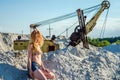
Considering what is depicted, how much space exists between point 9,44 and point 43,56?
4513 centimetres

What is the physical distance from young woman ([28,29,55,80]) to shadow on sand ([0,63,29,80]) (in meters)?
0.30

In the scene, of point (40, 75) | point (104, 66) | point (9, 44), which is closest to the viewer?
point (40, 75)

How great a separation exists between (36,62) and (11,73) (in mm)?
753

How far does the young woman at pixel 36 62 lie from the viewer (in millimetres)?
10289

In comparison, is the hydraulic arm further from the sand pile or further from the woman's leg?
the woman's leg

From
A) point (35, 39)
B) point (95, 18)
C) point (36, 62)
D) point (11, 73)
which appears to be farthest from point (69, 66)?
point (95, 18)

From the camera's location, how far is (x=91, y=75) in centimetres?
1128

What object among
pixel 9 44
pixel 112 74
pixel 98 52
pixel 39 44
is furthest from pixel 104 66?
pixel 9 44

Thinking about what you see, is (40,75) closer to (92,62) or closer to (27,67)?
(27,67)

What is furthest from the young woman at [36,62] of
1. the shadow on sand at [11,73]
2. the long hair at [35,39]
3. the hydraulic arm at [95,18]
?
the hydraulic arm at [95,18]

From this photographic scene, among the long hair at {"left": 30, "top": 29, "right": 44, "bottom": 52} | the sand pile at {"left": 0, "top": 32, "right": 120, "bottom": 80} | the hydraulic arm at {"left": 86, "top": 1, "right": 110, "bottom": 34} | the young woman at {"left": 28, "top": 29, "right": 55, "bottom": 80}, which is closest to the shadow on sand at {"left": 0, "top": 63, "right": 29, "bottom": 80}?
the sand pile at {"left": 0, "top": 32, "right": 120, "bottom": 80}

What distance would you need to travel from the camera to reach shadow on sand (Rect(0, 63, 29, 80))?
10395 millimetres

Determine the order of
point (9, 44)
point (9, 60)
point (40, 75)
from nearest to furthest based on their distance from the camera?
point (40, 75)
point (9, 60)
point (9, 44)

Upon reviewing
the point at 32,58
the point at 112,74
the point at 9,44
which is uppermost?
the point at 32,58
